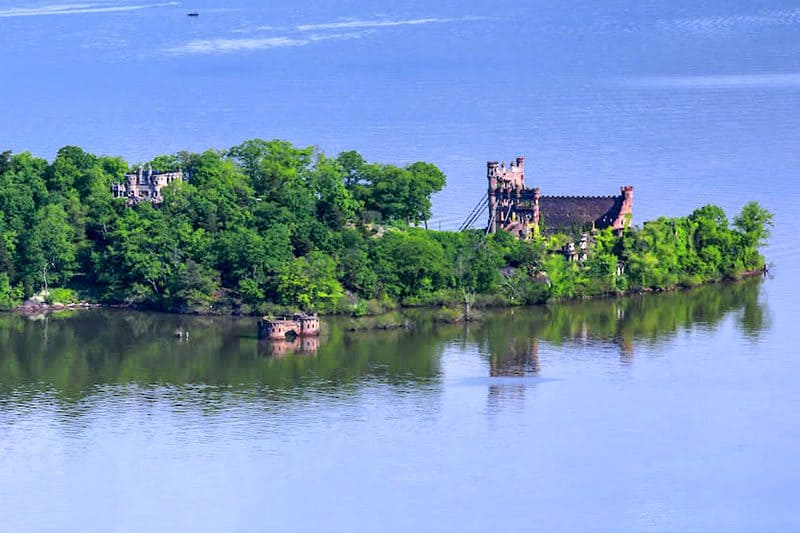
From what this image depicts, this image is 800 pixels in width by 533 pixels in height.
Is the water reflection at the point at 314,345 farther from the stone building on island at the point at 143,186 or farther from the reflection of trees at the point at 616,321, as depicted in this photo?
the stone building on island at the point at 143,186

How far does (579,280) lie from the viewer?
7494 cm

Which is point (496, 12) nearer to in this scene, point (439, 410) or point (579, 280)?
point (579, 280)

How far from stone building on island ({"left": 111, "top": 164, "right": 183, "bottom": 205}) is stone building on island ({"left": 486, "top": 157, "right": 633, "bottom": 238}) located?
1208 centimetres

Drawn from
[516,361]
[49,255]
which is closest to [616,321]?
[516,361]

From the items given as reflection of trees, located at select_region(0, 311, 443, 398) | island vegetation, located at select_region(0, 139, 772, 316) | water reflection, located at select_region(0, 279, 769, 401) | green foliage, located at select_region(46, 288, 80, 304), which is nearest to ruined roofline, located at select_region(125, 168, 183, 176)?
island vegetation, located at select_region(0, 139, 772, 316)

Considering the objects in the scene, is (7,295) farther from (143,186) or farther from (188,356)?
(188,356)

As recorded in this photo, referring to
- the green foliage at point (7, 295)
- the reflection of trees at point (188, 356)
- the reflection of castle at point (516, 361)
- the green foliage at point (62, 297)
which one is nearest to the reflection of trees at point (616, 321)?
the reflection of castle at point (516, 361)

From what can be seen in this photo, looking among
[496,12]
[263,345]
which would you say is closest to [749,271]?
[263,345]

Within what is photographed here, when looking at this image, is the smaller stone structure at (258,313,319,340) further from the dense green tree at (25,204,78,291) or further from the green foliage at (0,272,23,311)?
the green foliage at (0,272,23,311)

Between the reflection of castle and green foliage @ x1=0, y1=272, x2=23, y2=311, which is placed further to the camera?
green foliage @ x1=0, y1=272, x2=23, y2=311

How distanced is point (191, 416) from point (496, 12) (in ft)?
456

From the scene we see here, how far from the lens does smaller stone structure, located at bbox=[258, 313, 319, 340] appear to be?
68.6 m

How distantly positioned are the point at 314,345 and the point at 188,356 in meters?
4.01

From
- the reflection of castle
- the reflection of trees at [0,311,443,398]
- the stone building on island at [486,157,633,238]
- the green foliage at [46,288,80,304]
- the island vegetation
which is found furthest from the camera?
the stone building on island at [486,157,633,238]
